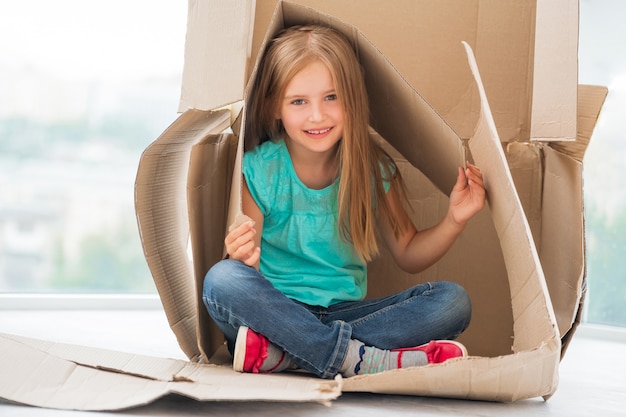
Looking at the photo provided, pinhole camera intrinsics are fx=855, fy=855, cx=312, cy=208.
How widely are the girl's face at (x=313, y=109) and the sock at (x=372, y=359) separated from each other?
0.92 ft

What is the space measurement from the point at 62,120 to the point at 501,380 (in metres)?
1.23

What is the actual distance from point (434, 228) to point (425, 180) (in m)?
0.14

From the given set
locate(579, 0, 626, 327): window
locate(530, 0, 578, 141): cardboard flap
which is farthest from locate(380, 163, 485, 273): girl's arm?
locate(579, 0, 626, 327): window

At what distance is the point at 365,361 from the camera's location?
2.97ft

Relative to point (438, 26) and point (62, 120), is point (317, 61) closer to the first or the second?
point (438, 26)

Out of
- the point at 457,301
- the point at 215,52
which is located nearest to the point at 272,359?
the point at 457,301

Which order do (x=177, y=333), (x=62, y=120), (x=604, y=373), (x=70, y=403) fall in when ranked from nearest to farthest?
(x=70, y=403) → (x=177, y=333) → (x=604, y=373) → (x=62, y=120)

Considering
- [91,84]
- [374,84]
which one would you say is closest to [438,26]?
[374,84]

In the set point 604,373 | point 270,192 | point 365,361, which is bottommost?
point 604,373

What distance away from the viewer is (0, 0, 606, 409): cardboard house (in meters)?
0.79

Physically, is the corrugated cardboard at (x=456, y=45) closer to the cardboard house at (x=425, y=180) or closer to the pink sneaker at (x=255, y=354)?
the cardboard house at (x=425, y=180)

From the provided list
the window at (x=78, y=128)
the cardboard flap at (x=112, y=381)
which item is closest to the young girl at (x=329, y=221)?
the cardboard flap at (x=112, y=381)

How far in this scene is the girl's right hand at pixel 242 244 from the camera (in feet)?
2.94

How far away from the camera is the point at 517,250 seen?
0.85 m
